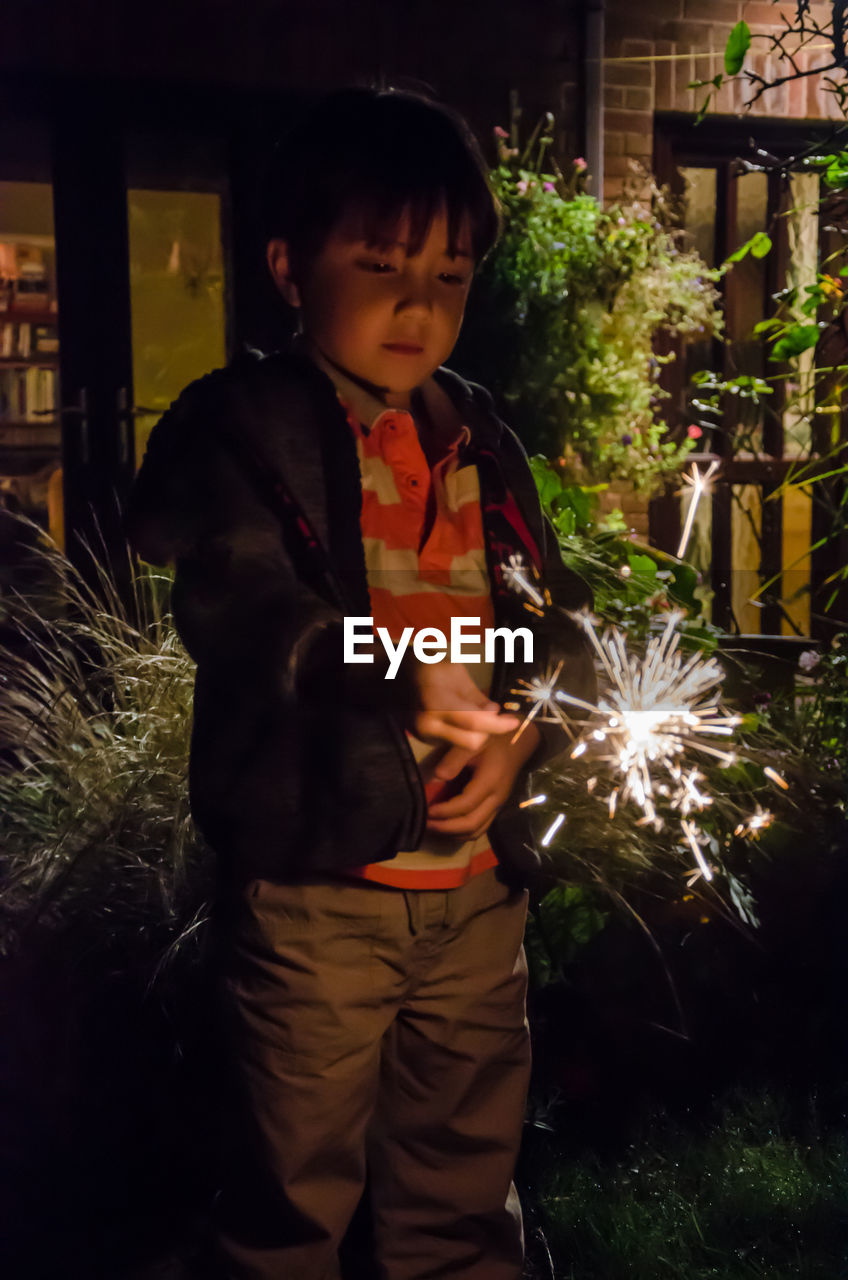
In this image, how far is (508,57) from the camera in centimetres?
448

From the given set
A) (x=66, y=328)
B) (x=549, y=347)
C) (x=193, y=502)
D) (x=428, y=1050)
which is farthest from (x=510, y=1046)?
(x=66, y=328)

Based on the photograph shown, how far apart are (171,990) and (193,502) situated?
1.18m

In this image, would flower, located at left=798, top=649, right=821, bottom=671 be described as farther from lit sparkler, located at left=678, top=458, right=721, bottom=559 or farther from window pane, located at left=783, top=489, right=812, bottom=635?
window pane, located at left=783, top=489, right=812, bottom=635

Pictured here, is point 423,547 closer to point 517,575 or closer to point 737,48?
point 517,575

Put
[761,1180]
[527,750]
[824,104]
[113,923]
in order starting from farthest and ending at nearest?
[824,104] → [113,923] → [761,1180] → [527,750]

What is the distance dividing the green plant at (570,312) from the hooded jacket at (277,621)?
302 centimetres

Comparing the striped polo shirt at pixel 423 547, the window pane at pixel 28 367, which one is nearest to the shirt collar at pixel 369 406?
the striped polo shirt at pixel 423 547

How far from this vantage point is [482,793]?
1403 millimetres

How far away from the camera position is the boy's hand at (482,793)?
1.38m

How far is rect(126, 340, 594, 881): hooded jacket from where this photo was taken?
133cm

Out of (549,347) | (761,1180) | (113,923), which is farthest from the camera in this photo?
(549,347)

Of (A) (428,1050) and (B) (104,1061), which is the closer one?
(A) (428,1050)

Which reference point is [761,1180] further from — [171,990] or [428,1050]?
[171,990]

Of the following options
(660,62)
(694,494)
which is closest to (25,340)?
(660,62)
